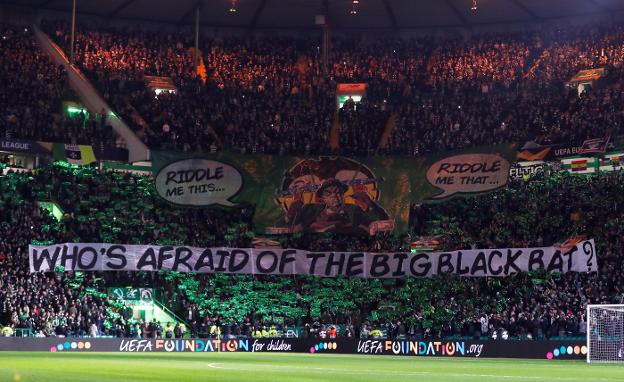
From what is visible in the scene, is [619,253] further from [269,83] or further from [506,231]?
[269,83]

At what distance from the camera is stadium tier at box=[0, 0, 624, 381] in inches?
1896

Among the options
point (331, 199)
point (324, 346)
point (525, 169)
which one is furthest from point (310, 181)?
point (324, 346)

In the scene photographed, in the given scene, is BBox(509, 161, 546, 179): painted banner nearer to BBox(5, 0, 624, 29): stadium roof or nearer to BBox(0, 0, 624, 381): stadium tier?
BBox(0, 0, 624, 381): stadium tier

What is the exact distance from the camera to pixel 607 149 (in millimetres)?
54594

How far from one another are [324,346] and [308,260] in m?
8.55

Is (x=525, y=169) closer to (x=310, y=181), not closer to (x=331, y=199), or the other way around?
(x=331, y=199)

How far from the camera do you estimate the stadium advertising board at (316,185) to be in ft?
186

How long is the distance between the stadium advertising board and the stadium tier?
0.38 feet

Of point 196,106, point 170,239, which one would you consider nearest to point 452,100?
point 196,106

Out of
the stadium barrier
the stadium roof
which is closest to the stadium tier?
the stadium barrier

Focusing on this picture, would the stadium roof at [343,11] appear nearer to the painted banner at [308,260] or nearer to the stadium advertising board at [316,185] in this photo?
the stadium advertising board at [316,185]

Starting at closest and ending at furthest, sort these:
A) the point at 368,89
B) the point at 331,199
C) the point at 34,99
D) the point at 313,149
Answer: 1. the point at 331,199
2. the point at 34,99
3. the point at 313,149
4. the point at 368,89

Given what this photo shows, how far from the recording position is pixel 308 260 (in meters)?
54.7

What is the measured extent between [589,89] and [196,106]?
24.4 metres
